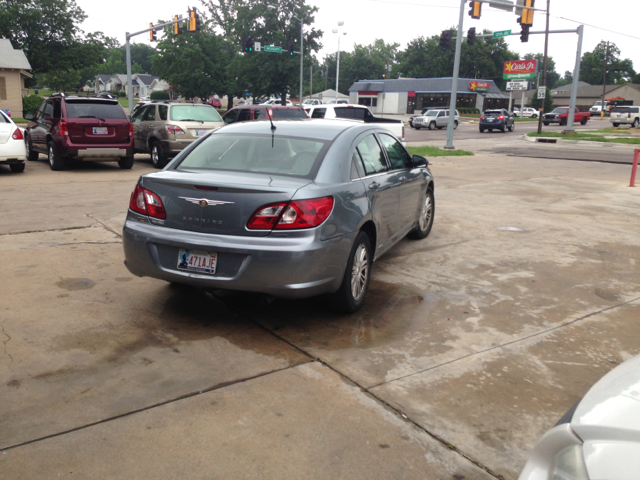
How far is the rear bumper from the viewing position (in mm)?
4270

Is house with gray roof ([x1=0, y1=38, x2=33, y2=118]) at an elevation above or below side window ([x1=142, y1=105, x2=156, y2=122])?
above

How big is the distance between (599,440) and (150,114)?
15.5 m

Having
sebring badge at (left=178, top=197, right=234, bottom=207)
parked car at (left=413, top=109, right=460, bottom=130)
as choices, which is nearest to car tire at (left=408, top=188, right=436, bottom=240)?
sebring badge at (left=178, top=197, right=234, bottom=207)

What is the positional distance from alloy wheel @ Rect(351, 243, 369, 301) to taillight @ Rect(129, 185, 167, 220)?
1590 millimetres

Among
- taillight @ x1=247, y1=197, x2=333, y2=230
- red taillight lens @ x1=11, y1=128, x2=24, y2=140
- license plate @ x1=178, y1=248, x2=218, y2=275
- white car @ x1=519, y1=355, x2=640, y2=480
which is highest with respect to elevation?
red taillight lens @ x1=11, y1=128, x2=24, y2=140

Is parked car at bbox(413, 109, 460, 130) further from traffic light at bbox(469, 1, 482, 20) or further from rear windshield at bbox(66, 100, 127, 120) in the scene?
rear windshield at bbox(66, 100, 127, 120)

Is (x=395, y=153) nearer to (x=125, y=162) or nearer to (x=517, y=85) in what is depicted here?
(x=125, y=162)

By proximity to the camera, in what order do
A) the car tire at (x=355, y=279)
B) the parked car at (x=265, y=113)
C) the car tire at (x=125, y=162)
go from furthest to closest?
the parked car at (x=265, y=113) < the car tire at (x=125, y=162) < the car tire at (x=355, y=279)

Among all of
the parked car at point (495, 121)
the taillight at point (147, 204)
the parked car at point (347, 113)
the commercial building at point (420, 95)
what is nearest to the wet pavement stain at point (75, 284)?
the taillight at point (147, 204)

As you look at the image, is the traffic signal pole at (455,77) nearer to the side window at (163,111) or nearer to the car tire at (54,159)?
the side window at (163,111)

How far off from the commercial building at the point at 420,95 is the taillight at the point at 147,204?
3027 inches

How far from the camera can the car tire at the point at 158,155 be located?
15.3m

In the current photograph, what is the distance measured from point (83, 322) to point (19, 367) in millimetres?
817

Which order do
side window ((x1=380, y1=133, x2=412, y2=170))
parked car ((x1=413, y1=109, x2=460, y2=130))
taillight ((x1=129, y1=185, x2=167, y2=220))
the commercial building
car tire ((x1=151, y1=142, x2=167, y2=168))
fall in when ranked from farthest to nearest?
the commercial building, parked car ((x1=413, y1=109, x2=460, y2=130)), car tire ((x1=151, y1=142, x2=167, y2=168)), side window ((x1=380, y1=133, x2=412, y2=170)), taillight ((x1=129, y1=185, x2=167, y2=220))
